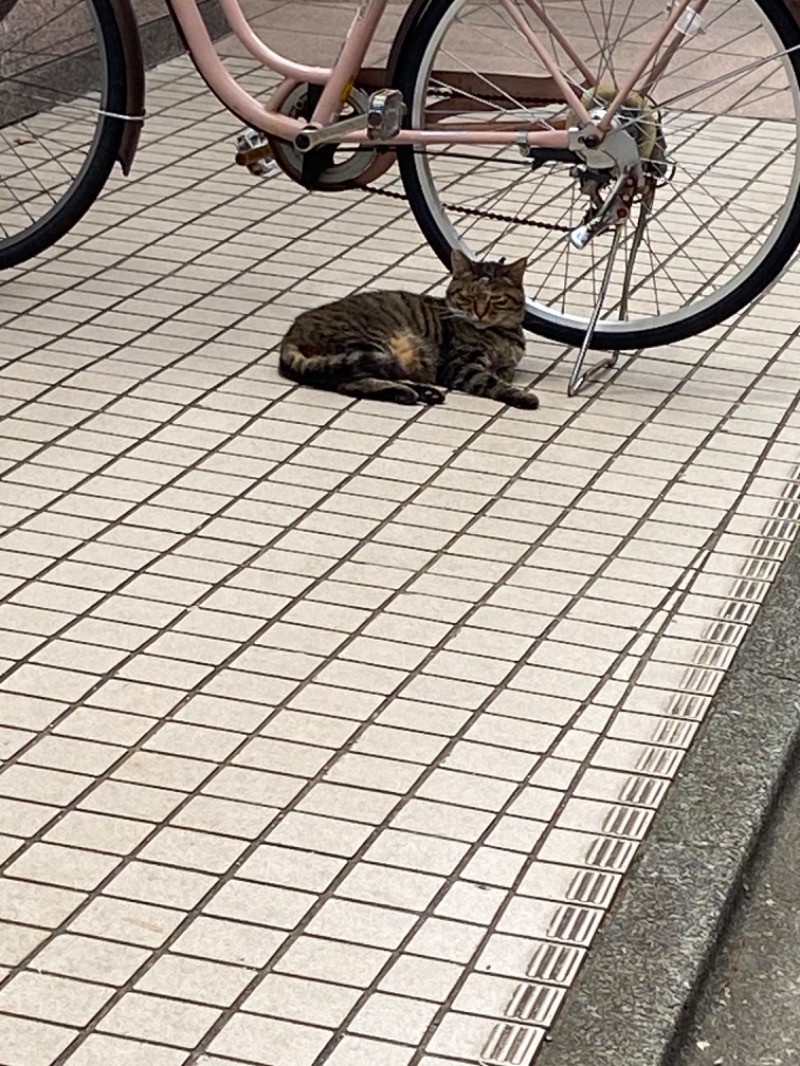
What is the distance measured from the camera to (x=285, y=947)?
301 cm

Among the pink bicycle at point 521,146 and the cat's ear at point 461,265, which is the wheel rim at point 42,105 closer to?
the pink bicycle at point 521,146

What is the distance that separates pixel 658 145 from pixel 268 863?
2514mm

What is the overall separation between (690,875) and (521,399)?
6.63 ft

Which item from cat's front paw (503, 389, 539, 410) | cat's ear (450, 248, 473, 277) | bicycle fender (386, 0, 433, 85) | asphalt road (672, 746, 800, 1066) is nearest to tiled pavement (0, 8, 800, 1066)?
cat's front paw (503, 389, 539, 410)

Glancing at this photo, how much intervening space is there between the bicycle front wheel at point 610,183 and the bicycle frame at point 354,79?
35 mm

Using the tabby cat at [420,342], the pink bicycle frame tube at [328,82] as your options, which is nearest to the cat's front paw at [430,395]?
the tabby cat at [420,342]

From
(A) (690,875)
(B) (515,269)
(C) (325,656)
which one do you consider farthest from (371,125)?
(A) (690,875)

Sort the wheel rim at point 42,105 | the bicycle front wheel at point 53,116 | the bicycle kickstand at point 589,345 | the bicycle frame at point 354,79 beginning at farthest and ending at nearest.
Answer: the wheel rim at point 42,105 < the bicycle front wheel at point 53,116 < the bicycle kickstand at point 589,345 < the bicycle frame at point 354,79

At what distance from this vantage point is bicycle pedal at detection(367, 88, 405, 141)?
5.02 metres

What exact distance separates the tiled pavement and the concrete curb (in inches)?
1.8

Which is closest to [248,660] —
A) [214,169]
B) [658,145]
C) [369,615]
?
[369,615]

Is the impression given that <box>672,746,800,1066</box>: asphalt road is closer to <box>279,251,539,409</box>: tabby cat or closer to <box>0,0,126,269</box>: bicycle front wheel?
<box>279,251,539,409</box>: tabby cat

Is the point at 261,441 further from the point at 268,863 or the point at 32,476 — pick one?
the point at 268,863

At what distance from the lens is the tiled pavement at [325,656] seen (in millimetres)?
2955
